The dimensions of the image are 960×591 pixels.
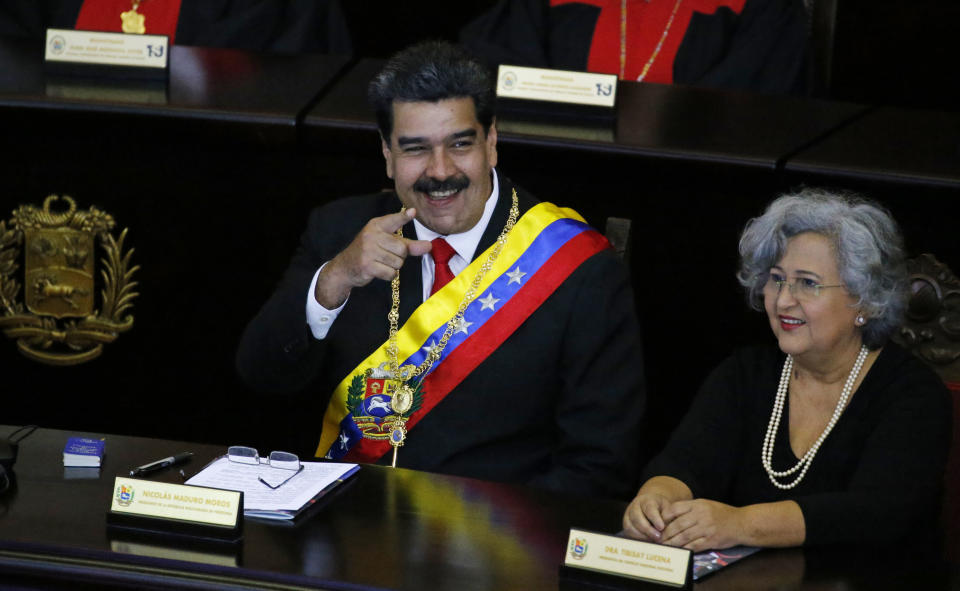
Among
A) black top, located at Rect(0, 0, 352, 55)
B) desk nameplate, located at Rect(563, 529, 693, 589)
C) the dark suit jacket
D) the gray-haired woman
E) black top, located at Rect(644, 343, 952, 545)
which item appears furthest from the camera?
black top, located at Rect(0, 0, 352, 55)

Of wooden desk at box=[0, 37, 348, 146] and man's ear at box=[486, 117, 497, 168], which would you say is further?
wooden desk at box=[0, 37, 348, 146]

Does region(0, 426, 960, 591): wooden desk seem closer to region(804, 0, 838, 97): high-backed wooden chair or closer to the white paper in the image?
the white paper

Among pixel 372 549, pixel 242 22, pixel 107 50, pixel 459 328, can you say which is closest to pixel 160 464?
pixel 372 549

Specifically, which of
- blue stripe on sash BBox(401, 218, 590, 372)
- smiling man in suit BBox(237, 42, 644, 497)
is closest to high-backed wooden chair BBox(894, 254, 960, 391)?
smiling man in suit BBox(237, 42, 644, 497)

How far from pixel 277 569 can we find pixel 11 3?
9.02 feet

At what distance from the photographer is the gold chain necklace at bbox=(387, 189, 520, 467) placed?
7.97 ft

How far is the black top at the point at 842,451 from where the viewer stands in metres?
1.94

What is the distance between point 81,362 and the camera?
3.04m

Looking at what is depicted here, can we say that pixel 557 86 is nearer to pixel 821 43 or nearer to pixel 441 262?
pixel 441 262

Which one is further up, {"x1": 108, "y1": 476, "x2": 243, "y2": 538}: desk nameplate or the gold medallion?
the gold medallion

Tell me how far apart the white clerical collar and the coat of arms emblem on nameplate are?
81 centimetres

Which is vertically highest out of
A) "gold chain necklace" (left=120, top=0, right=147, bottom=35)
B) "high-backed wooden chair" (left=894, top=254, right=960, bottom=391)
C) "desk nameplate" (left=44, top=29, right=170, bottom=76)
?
"gold chain necklace" (left=120, top=0, right=147, bottom=35)

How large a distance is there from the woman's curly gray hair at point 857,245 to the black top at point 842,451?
82 millimetres

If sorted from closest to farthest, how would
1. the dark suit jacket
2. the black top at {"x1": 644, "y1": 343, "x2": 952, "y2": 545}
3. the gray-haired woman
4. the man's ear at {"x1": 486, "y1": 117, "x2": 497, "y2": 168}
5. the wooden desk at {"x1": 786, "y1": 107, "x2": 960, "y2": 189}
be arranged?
1. the black top at {"x1": 644, "y1": 343, "x2": 952, "y2": 545}
2. the gray-haired woman
3. the dark suit jacket
4. the man's ear at {"x1": 486, "y1": 117, "x2": 497, "y2": 168}
5. the wooden desk at {"x1": 786, "y1": 107, "x2": 960, "y2": 189}
